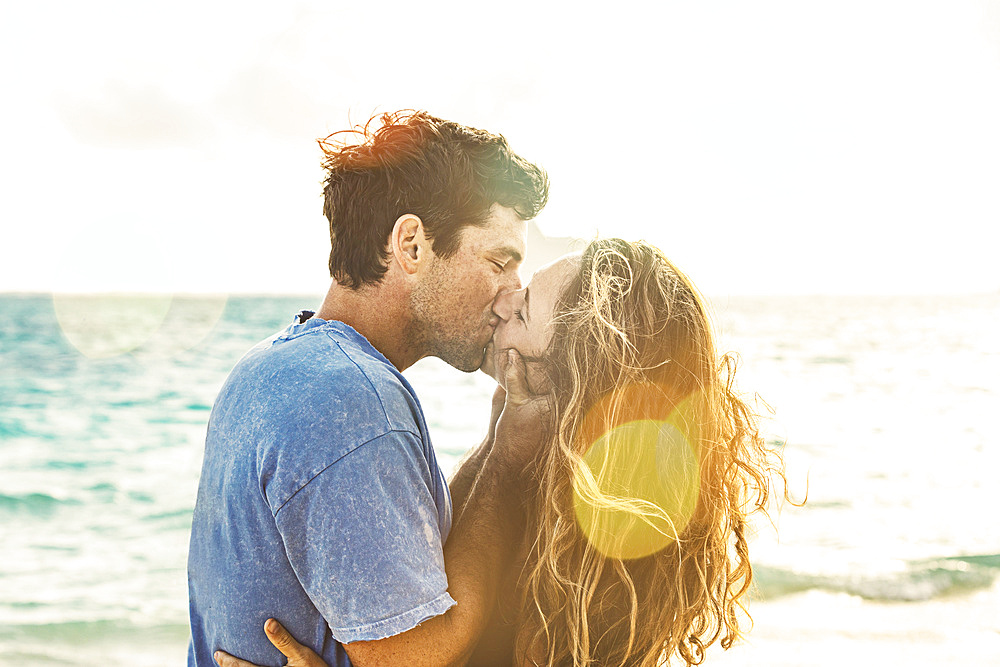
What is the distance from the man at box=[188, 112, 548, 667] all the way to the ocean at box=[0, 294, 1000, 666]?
0.96 meters

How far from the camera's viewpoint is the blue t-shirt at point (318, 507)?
1.59 m

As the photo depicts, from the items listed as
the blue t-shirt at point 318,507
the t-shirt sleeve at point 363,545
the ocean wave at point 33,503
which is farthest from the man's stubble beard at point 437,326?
the ocean wave at point 33,503

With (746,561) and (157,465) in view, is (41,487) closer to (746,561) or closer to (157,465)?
(157,465)

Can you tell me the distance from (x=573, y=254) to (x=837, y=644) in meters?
5.31

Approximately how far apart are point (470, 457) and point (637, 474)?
62 centimetres

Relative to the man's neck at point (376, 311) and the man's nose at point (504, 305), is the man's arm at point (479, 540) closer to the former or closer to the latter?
the man's nose at point (504, 305)

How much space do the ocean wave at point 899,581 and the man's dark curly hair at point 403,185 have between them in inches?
236

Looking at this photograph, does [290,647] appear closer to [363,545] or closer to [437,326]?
[363,545]

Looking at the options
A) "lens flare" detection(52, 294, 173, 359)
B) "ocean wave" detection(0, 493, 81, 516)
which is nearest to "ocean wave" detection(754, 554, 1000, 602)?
"ocean wave" detection(0, 493, 81, 516)

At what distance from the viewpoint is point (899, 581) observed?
751 centimetres

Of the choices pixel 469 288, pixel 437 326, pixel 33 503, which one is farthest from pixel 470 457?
pixel 33 503

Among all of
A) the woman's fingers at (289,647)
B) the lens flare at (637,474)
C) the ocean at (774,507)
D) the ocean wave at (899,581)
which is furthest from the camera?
the ocean wave at (899,581)

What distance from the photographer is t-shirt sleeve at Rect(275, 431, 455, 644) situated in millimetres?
1584

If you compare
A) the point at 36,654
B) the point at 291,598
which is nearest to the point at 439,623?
the point at 291,598
